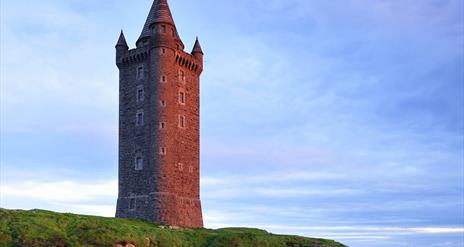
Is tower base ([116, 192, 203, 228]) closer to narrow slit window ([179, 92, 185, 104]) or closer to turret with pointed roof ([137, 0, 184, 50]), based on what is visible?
narrow slit window ([179, 92, 185, 104])

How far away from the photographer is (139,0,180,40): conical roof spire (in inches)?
2479

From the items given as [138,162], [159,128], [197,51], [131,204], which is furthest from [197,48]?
[131,204]

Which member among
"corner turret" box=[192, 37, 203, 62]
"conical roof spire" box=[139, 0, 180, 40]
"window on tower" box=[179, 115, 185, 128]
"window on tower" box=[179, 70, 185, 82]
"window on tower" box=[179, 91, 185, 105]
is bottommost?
"window on tower" box=[179, 115, 185, 128]

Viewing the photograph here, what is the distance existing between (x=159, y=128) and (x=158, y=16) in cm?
1347

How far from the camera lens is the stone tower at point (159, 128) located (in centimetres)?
5897

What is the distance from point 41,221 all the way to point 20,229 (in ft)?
7.91

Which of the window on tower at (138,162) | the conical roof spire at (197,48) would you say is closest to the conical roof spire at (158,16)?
the conical roof spire at (197,48)

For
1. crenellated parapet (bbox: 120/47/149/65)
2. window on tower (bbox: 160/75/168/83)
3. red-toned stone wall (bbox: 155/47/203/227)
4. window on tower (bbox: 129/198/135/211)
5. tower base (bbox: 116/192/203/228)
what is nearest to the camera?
tower base (bbox: 116/192/203/228)

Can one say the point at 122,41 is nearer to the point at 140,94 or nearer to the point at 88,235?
the point at 140,94

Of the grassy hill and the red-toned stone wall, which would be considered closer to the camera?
the grassy hill

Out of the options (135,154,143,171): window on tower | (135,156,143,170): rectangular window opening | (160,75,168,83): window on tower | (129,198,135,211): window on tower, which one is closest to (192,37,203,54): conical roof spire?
(160,75,168,83): window on tower

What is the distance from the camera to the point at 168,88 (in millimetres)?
61031

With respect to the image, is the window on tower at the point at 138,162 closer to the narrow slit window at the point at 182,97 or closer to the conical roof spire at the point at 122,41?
the narrow slit window at the point at 182,97

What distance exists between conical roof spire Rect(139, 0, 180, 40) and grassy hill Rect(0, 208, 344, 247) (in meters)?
25.6
